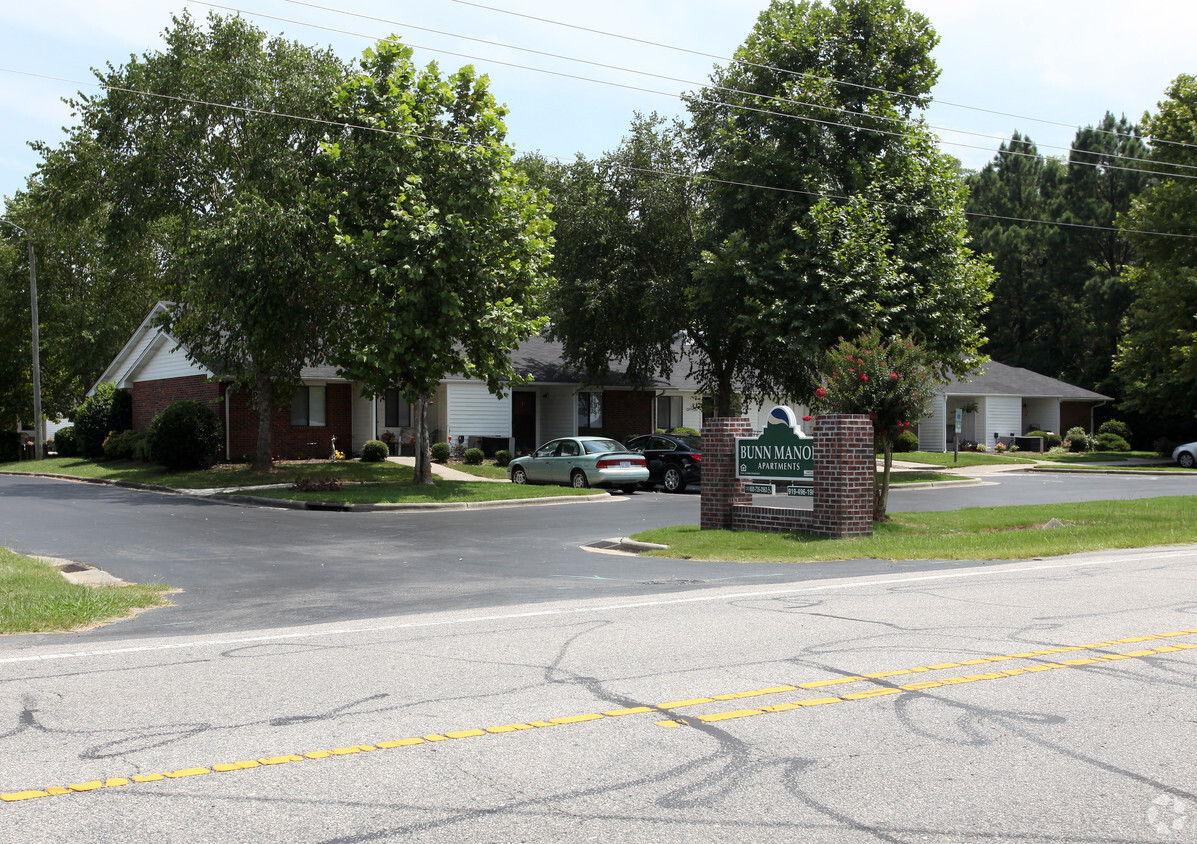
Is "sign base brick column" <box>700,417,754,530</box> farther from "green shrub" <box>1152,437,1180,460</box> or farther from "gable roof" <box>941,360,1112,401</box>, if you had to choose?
"green shrub" <box>1152,437,1180,460</box>

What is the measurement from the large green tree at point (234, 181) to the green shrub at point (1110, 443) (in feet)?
133

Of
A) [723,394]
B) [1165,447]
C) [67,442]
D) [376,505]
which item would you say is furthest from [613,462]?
[1165,447]


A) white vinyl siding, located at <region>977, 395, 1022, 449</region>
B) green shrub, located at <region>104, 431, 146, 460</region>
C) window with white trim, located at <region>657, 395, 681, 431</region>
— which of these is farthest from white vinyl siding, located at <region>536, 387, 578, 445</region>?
white vinyl siding, located at <region>977, 395, 1022, 449</region>

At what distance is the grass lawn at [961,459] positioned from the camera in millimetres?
43500

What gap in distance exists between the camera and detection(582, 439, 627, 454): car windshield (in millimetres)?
28281

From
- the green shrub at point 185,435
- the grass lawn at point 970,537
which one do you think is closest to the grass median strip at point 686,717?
the grass lawn at point 970,537

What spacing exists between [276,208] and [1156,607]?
2361 centimetres

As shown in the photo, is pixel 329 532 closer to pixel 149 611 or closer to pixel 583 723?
pixel 149 611

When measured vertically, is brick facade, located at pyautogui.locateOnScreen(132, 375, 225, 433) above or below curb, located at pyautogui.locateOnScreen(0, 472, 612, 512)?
above

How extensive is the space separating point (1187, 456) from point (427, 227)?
118 ft

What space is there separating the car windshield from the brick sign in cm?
1028

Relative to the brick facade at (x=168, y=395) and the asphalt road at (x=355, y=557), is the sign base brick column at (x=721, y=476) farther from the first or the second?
the brick facade at (x=168, y=395)

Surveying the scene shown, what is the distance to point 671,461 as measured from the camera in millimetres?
29719

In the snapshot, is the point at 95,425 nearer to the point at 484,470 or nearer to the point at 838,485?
the point at 484,470
